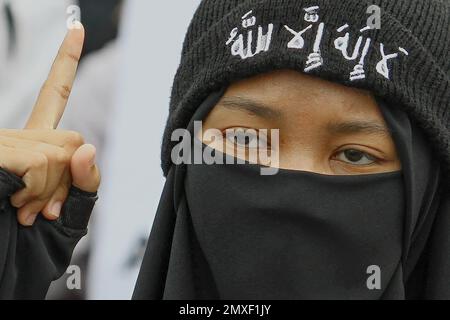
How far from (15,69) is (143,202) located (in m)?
0.77

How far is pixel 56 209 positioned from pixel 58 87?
31 centimetres

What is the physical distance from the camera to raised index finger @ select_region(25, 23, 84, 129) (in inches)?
90.4

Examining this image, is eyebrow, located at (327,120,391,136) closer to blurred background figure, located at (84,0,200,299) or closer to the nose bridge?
the nose bridge

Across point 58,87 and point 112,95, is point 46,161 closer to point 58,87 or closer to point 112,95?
point 58,87

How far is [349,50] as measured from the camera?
7.36ft

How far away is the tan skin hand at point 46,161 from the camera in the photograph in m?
2.17

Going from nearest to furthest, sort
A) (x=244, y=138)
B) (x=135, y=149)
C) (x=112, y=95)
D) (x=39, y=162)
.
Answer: (x=39, y=162) < (x=244, y=138) < (x=135, y=149) < (x=112, y=95)

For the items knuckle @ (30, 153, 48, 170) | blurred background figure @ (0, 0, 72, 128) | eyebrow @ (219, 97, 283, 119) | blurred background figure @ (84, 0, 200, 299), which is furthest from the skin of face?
blurred background figure @ (0, 0, 72, 128)

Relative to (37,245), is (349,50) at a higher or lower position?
higher

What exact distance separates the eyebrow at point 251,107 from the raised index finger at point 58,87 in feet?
1.27

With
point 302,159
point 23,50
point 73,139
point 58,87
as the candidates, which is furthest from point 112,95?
point 302,159
